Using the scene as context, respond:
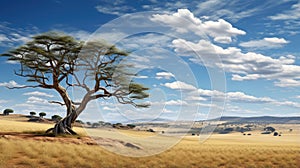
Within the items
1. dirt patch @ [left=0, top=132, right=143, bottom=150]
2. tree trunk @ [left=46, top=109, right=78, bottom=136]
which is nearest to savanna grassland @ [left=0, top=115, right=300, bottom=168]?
dirt patch @ [left=0, top=132, right=143, bottom=150]

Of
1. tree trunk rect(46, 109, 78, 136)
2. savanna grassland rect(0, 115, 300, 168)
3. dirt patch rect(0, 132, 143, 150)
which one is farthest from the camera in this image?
tree trunk rect(46, 109, 78, 136)

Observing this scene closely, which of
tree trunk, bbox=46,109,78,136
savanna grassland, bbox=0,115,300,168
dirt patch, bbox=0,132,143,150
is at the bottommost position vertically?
savanna grassland, bbox=0,115,300,168

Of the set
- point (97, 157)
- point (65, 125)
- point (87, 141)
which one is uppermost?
point (65, 125)

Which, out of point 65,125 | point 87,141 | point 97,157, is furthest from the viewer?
point 65,125

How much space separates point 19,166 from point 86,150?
24.4 ft

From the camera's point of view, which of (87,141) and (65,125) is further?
(65,125)

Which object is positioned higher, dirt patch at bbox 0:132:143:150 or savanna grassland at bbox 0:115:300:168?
dirt patch at bbox 0:132:143:150

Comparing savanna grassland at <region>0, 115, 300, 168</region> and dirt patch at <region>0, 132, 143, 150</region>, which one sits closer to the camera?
savanna grassland at <region>0, 115, 300, 168</region>

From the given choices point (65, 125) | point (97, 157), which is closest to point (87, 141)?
point (65, 125)

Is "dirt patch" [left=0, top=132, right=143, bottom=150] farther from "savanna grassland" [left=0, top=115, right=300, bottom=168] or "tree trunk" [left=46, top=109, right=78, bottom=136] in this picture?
"tree trunk" [left=46, top=109, right=78, bottom=136]

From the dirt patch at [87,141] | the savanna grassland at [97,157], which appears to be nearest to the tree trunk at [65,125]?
the dirt patch at [87,141]

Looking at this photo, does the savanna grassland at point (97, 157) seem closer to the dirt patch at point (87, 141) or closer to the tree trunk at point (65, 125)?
the dirt patch at point (87, 141)

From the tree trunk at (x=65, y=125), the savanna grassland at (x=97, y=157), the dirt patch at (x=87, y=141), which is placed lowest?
the savanna grassland at (x=97, y=157)

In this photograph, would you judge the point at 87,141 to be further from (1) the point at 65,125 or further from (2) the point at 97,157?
(2) the point at 97,157
